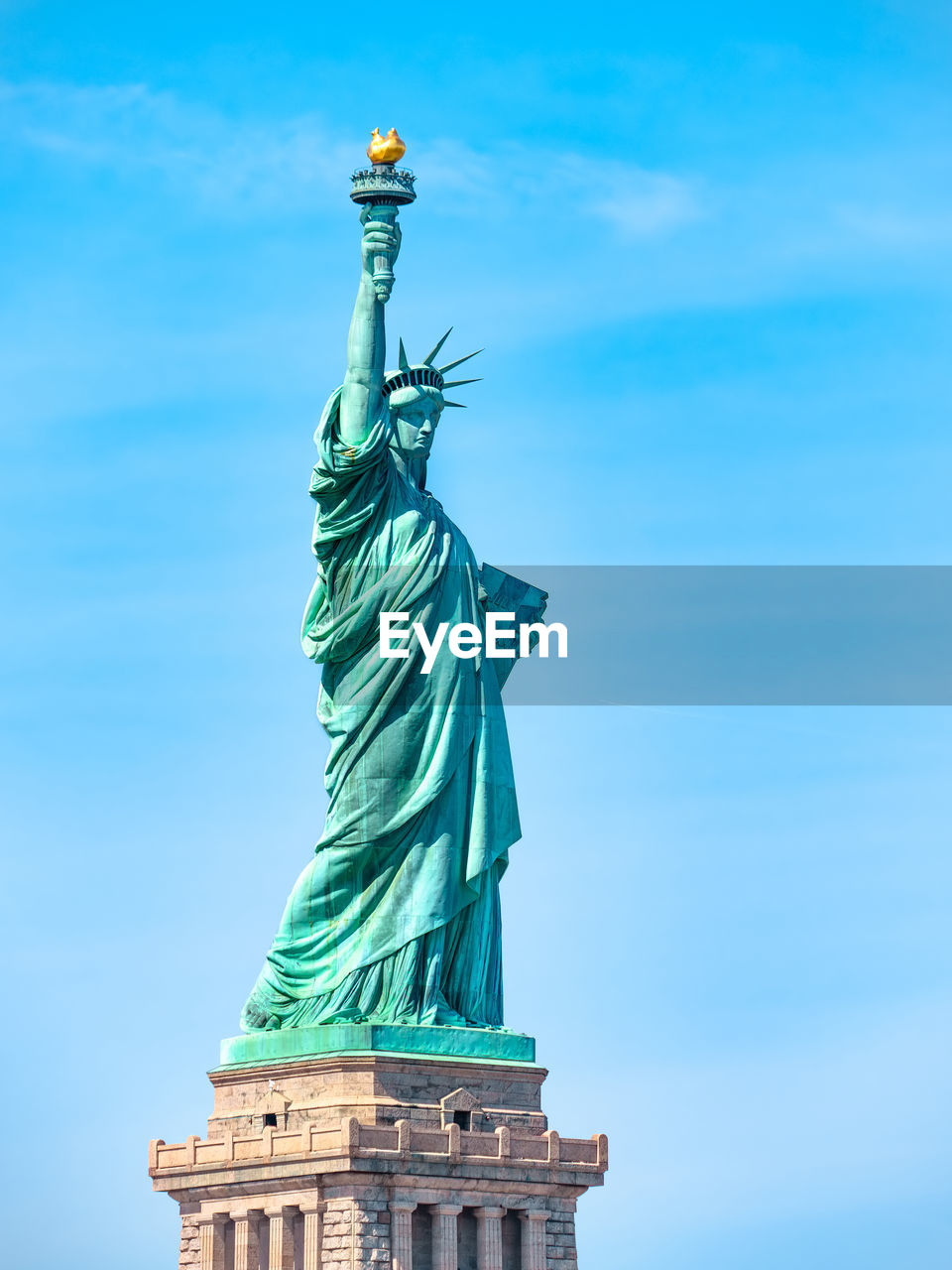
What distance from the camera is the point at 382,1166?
7181 cm

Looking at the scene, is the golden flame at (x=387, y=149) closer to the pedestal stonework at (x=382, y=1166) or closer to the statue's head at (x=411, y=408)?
the statue's head at (x=411, y=408)

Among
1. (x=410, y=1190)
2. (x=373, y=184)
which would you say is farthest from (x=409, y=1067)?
(x=373, y=184)

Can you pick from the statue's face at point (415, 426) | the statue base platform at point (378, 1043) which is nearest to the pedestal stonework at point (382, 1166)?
the statue base platform at point (378, 1043)

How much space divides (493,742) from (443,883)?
2.53 metres

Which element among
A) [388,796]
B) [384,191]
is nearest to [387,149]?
[384,191]

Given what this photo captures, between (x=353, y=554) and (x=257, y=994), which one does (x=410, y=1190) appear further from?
(x=353, y=554)

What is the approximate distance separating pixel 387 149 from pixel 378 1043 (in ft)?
44.7

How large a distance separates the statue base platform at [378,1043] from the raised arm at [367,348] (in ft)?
29.3

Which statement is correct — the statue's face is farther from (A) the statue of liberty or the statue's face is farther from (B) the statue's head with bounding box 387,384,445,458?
(A) the statue of liberty

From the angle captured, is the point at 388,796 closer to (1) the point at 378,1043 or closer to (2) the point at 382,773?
(2) the point at 382,773

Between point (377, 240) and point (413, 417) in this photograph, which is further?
point (413, 417)

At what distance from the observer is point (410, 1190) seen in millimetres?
72188

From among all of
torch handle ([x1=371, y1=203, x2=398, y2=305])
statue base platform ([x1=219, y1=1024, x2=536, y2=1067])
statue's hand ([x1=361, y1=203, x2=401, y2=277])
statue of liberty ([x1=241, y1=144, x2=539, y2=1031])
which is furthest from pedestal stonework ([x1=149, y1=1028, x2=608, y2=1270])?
statue's hand ([x1=361, y1=203, x2=401, y2=277])

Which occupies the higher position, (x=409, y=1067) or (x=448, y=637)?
(x=448, y=637)
